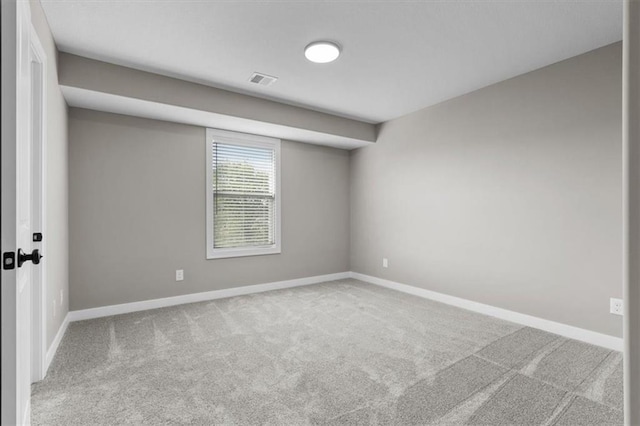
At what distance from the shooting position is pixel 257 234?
15.0 feet

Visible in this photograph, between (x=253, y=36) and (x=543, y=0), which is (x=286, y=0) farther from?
(x=543, y=0)

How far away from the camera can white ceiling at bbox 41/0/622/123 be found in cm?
221

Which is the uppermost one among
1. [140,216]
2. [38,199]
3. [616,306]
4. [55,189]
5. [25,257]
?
[55,189]

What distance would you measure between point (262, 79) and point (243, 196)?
169 cm

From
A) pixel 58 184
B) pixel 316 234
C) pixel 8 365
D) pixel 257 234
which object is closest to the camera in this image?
pixel 8 365

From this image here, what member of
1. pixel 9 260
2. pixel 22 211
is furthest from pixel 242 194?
pixel 9 260

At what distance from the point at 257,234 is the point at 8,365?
3.57 metres

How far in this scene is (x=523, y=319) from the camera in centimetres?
323

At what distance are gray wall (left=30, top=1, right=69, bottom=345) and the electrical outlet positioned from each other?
4.42 meters

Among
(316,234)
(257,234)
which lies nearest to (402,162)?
(316,234)

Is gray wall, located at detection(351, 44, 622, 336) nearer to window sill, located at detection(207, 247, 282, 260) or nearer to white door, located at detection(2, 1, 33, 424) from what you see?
window sill, located at detection(207, 247, 282, 260)

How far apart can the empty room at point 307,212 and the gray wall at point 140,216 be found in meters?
0.02

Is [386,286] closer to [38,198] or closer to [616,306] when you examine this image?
[616,306]

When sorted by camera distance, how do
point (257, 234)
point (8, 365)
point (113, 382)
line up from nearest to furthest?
point (8, 365)
point (113, 382)
point (257, 234)
